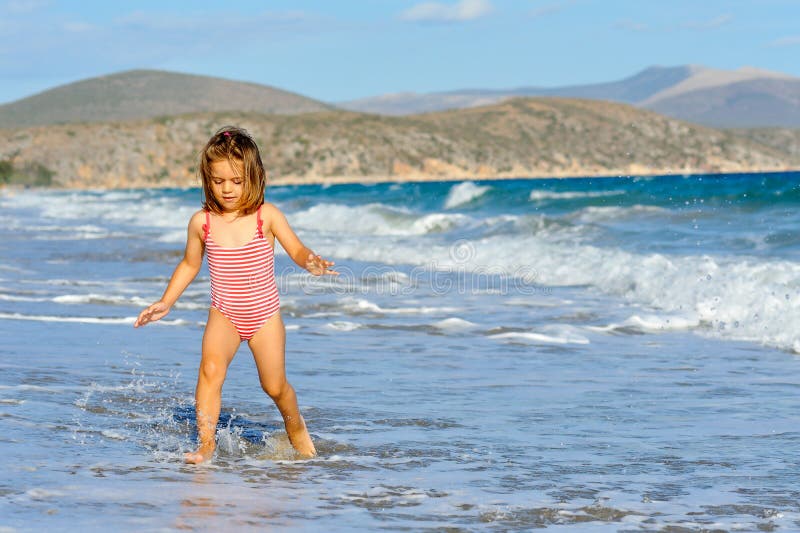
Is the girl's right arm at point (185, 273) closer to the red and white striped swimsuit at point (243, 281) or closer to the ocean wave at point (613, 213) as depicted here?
the red and white striped swimsuit at point (243, 281)

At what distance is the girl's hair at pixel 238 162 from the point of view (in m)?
5.29

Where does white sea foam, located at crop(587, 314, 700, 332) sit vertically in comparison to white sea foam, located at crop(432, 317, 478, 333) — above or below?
below

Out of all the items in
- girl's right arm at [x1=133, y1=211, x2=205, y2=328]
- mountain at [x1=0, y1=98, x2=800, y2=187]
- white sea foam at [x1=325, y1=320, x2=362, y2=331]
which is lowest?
white sea foam at [x1=325, y1=320, x2=362, y2=331]

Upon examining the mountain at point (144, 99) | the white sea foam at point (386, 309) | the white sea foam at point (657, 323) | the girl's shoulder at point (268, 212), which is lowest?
the white sea foam at point (657, 323)

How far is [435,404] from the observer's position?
6977 millimetres

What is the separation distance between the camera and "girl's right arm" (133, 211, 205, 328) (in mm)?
5449

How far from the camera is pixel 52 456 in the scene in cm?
529

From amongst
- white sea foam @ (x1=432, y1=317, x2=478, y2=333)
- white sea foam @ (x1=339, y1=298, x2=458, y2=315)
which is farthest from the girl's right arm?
white sea foam @ (x1=339, y1=298, x2=458, y2=315)

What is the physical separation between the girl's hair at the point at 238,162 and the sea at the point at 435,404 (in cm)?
121

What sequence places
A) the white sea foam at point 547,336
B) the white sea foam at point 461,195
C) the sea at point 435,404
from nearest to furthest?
the sea at point 435,404
the white sea foam at point 547,336
the white sea foam at point 461,195

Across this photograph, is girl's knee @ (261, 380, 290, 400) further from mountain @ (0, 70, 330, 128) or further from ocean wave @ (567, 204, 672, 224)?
mountain @ (0, 70, 330, 128)

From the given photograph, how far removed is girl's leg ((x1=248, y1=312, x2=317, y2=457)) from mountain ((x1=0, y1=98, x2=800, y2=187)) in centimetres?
11103

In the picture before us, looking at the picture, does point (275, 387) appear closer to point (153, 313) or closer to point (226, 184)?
point (153, 313)

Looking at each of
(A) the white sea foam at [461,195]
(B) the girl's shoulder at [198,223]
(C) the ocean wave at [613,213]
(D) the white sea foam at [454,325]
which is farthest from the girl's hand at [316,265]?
(A) the white sea foam at [461,195]
